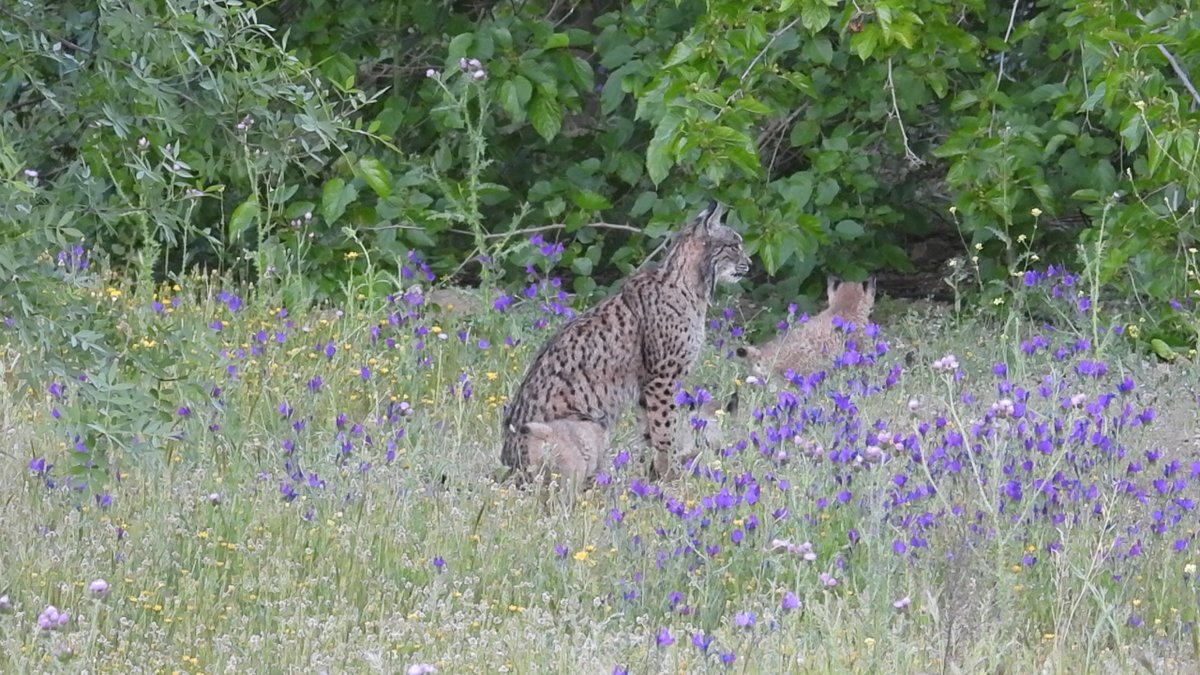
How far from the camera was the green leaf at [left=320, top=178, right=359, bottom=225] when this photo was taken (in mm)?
8984

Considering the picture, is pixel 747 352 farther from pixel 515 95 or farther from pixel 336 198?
pixel 336 198

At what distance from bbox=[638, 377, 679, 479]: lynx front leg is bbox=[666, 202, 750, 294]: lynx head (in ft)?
1.87

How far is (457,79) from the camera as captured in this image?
952 centimetres

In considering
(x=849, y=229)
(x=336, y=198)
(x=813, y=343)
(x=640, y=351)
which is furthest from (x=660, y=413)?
(x=336, y=198)

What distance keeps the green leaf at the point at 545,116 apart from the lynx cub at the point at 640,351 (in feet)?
4.89

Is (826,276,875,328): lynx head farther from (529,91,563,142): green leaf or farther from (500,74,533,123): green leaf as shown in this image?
(500,74,533,123): green leaf

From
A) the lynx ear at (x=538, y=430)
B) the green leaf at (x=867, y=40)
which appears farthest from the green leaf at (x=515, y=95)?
the lynx ear at (x=538, y=430)

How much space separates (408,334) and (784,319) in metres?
2.31

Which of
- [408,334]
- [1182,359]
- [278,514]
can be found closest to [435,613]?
[278,514]

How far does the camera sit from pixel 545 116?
9.28 m

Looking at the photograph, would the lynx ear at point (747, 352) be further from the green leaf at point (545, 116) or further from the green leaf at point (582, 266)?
the green leaf at point (545, 116)

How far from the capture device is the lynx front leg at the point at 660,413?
7.28 m

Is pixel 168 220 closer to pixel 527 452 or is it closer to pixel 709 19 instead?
pixel 527 452

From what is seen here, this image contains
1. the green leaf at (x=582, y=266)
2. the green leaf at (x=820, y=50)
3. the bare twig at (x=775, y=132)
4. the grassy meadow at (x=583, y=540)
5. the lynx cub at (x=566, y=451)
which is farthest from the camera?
the bare twig at (x=775, y=132)
